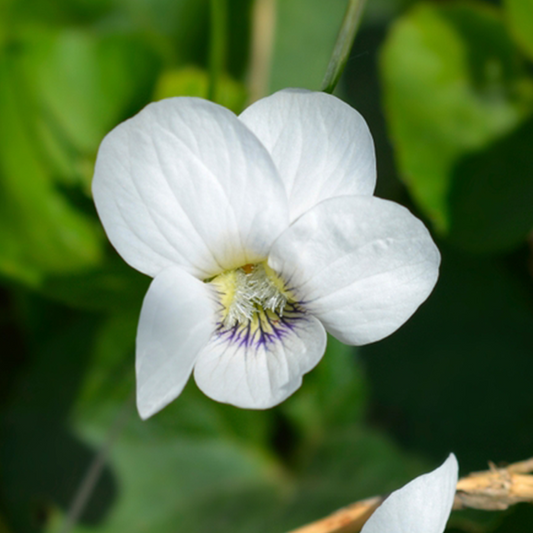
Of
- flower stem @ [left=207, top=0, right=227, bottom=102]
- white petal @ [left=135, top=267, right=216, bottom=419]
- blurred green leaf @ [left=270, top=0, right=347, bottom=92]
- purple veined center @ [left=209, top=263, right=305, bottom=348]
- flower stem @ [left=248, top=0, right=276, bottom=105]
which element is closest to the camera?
white petal @ [left=135, top=267, right=216, bottom=419]

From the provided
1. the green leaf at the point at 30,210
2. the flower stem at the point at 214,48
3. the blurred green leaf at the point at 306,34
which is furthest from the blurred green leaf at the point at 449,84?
the green leaf at the point at 30,210

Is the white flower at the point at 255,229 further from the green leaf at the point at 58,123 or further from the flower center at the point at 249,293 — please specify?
the green leaf at the point at 58,123

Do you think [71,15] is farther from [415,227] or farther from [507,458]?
[507,458]

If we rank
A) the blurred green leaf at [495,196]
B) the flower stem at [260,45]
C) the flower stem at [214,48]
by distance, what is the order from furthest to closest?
the flower stem at [260,45]
the blurred green leaf at [495,196]
the flower stem at [214,48]

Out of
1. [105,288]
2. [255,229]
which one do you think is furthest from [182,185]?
[105,288]

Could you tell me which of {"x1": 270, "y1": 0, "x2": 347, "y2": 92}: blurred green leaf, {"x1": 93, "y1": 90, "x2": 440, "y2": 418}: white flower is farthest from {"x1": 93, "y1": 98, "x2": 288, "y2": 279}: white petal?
{"x1": 270, "y1": 0, "x2": 347, "y2": 92}: blurred green leaf

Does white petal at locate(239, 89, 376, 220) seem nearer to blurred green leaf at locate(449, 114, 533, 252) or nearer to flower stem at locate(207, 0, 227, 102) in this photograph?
flower stem at locate(207, 0, 227, 102)

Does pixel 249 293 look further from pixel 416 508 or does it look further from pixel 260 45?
pixel 260 45
